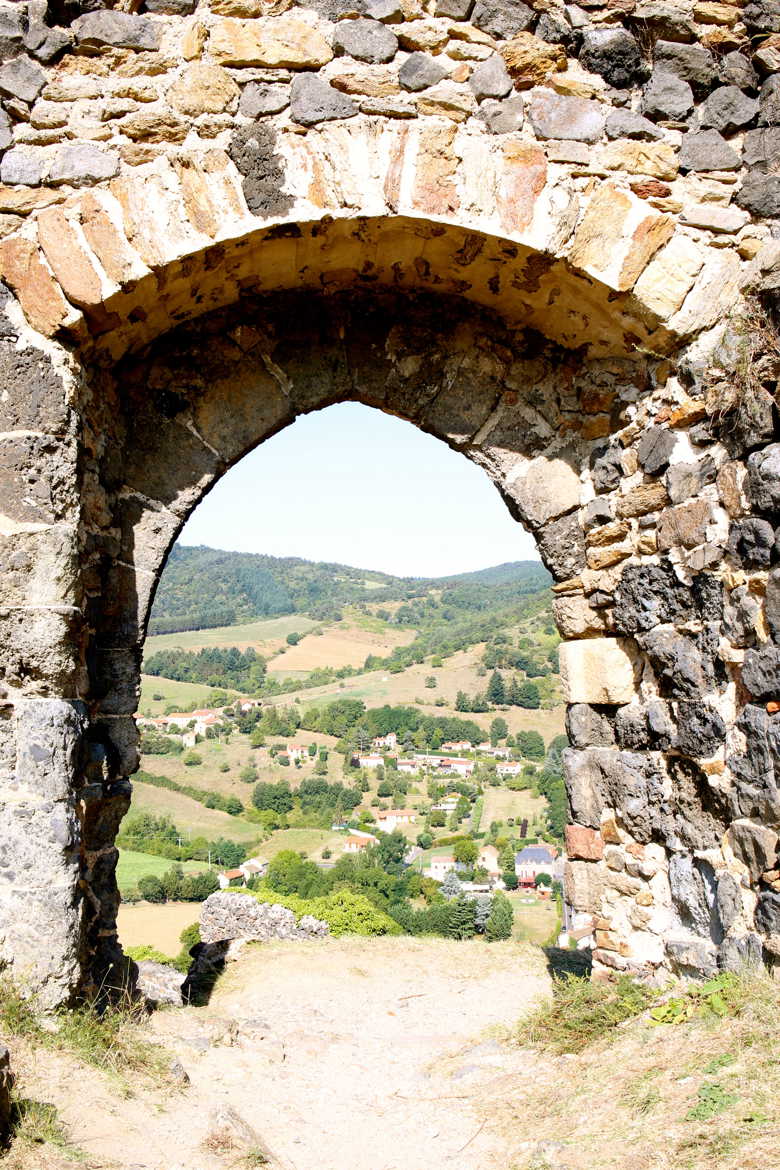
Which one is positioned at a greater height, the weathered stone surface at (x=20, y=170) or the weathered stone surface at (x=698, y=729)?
the weathered stone surface at (x=20, y=170)

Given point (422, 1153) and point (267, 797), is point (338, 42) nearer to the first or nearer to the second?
point (422, 1153)

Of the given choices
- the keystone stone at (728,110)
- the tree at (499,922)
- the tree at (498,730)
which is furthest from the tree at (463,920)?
the tree at (498,730)

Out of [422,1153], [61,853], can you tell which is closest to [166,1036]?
[61,853]

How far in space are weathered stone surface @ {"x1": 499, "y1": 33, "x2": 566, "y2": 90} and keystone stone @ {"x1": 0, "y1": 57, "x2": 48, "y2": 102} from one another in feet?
6.06

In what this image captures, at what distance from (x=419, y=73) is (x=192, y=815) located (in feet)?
115

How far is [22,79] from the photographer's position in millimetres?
3369

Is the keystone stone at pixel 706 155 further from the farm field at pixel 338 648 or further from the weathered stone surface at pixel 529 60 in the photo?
the farm field at pixel 338 648

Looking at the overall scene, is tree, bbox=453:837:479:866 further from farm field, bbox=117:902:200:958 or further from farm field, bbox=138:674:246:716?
farm field, bbox=138:674:246:716

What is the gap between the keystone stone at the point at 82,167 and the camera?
3357 mm

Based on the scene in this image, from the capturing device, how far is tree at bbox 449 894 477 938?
35.5 feet

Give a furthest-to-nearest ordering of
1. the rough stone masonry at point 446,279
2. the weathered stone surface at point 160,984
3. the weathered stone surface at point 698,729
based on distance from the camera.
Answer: the weathered stone surface at point 160,984 → the weathered stone surface at point 698,729 → the rough stone masonry at point 446,279

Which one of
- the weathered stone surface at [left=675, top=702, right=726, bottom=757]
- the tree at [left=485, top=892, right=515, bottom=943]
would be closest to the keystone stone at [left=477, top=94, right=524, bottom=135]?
the weathered stone surface at [left=675, top=702, right=726, bottom=757]

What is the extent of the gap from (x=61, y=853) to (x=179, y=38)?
3.19m

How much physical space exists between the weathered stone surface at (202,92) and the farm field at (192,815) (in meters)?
30.1
